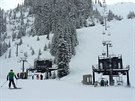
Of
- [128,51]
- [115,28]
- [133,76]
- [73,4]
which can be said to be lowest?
[133,76]

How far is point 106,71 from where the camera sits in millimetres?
47312

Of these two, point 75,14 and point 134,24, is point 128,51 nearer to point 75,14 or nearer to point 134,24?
point 134,24

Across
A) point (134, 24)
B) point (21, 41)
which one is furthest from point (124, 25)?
point (21, 41)

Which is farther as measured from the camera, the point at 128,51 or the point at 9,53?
the point at 9,53

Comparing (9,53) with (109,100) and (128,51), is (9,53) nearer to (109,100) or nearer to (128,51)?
(128,51)

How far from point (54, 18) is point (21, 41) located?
1722 cm

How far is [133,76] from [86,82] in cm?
2107

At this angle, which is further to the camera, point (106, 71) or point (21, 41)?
point (21, 41)

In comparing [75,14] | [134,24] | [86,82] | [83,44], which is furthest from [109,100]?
[75,14]

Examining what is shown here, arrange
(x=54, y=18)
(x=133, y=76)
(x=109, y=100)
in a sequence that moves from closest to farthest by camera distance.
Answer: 1. (x=109, y=100)
2. (x=133, y=76)
3. (x=54, y=18)

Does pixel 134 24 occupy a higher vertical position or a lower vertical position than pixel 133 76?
higher

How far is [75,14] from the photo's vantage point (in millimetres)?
112125

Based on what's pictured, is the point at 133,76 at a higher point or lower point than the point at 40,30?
lower

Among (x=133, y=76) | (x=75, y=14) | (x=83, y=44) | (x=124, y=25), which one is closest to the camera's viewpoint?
(x=133, y=76)
